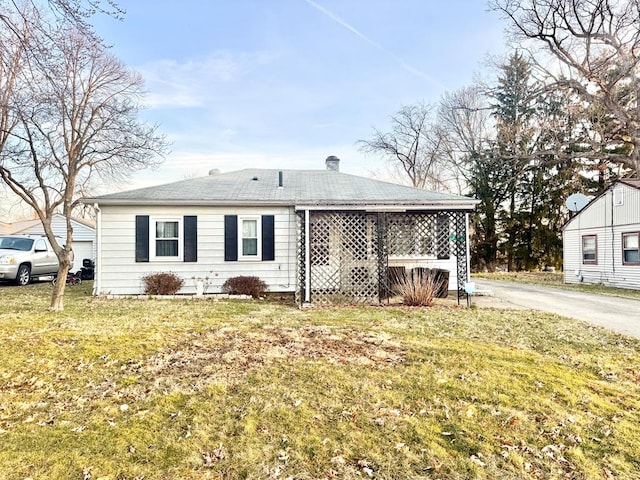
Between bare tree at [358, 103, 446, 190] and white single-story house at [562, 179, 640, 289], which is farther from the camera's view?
bare tree at [358, 103, 446, 190]

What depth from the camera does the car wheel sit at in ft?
45.5

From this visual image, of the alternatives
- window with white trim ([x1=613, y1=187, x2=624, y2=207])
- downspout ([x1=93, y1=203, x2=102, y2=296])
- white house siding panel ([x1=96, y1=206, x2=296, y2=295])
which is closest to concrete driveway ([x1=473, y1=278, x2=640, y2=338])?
window with white trim ([x1=613, y1=187, x2=624, y2=207])

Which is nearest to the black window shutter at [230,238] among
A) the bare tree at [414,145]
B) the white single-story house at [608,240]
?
the white single-story house at [608,240]

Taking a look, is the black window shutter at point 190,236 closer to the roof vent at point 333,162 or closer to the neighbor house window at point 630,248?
the roof vent at point 333,162

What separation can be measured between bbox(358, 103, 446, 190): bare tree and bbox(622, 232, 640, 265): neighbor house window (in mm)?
16722

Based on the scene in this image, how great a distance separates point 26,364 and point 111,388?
1.39 meters

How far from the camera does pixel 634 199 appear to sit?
14.5 metres

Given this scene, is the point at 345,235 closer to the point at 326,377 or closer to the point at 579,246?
the point at 326,377

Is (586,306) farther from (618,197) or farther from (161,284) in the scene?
(161,284)

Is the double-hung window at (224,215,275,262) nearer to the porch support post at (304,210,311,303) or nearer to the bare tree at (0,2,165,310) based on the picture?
the porch support post at (304,210,311,303)

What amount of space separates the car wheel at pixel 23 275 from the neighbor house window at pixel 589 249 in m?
22.2

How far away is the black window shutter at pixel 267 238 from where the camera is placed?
1141 cm

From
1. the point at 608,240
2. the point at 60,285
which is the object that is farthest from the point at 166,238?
the point at 608,240

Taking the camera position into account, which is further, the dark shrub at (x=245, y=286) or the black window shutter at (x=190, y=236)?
the black window shutter at (x=190, y=236)
